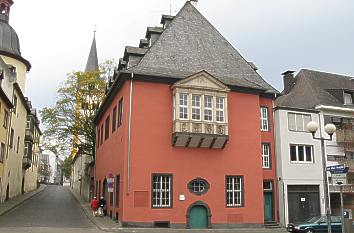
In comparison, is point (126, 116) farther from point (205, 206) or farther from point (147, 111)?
point (205, 206)

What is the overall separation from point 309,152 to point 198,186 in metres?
9.98

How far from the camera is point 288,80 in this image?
3797 centimetres

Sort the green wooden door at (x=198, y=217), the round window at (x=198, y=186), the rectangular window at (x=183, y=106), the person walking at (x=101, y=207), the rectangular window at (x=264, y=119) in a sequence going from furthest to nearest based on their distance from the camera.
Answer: the rectangular window at (x=264, y=119), the person walking at (x=101, y=207), the round window at (x=198, y=186), the rectangular window at (x=183, y=106), the green wooden door at (x=198, y=217)

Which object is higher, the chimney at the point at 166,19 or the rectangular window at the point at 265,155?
the chimney at the point at 166,19

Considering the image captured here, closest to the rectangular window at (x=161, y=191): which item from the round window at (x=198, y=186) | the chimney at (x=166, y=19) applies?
the round window at (x=198, y=186)

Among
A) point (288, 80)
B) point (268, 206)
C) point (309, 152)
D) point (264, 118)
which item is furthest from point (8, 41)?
point (309, 152)

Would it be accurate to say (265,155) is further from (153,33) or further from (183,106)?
(153,33)

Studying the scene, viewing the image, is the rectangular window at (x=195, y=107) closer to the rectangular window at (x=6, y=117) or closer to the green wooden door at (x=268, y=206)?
the green wooden door at (x=268, y=206)

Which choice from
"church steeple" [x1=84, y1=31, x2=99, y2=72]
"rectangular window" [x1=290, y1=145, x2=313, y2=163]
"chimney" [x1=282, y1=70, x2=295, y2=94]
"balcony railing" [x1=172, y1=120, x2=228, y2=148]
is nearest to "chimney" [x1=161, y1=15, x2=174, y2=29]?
"balcony railing" [x1=172, y1=120, x2=228, y2=148]

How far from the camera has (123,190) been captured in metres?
23.8

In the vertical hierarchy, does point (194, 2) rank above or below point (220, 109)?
above

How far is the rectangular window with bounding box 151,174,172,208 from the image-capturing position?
79.0 feet

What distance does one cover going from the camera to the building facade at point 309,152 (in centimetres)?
2878

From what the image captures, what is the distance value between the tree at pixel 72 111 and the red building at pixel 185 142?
13.9 meters
